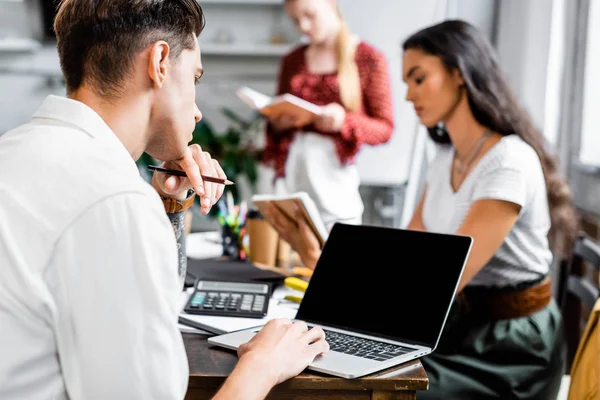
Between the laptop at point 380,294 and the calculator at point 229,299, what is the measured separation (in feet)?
0.38

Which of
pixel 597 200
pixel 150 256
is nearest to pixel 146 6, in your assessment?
pixel 150 256

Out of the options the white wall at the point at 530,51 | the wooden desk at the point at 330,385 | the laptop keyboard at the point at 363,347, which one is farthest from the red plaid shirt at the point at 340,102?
the wooden desk at the point at 330,385

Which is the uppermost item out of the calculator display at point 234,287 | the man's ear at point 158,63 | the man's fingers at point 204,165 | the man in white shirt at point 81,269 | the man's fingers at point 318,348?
the man's ear at point 158,63

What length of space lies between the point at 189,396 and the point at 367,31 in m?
2.84

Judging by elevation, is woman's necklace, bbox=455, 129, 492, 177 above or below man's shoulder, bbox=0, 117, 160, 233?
below

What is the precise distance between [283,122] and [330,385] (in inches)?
75.2

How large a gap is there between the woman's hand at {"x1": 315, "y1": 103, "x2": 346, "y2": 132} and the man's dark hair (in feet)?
5.93

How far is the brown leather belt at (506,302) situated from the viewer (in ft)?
5.49

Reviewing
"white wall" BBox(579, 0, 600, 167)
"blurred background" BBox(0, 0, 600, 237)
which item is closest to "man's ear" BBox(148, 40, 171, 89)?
"blurred background" BBox(0, 0, 600, 237)

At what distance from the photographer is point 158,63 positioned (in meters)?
0.86

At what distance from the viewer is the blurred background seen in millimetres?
3000

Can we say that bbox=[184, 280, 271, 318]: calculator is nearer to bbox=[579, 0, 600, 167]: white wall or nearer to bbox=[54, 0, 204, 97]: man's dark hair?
bbox=[54, 0, 204, 97]: man's dark hair

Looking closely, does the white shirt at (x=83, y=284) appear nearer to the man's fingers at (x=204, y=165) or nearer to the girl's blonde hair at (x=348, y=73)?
the man's fingers at (x=204, y=165)

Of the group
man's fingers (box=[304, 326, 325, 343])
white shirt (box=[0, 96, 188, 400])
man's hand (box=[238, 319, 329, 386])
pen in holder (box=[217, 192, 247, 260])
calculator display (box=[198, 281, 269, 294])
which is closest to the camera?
white shirt (box=[0, 96, 188, 400])
